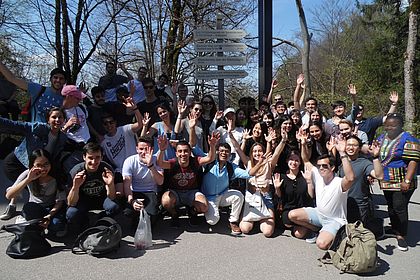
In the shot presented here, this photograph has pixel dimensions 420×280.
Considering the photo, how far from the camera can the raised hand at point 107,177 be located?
4027 millimetres

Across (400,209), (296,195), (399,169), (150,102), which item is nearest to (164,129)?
(150,102)

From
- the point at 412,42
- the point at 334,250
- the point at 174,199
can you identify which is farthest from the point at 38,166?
the point at 412,42

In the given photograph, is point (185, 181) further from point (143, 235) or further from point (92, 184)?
point (92, 184)

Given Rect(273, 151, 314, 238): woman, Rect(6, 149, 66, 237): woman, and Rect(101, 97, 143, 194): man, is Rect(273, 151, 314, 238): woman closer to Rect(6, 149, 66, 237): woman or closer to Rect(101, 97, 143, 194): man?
A: Rect(101, 97, 143, 194): man

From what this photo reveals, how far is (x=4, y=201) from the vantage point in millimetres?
5438

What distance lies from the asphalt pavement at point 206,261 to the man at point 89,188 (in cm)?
36

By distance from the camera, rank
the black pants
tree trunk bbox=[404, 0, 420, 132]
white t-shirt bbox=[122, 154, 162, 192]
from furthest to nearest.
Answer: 1. tree trunk bbox=[404, 0, 420, 132]
2. white t-shirt bbox=[122, 154, 162, 192]
3. the black pants

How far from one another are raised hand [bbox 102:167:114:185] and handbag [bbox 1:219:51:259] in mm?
838

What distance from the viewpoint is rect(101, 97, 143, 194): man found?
15.8 ft

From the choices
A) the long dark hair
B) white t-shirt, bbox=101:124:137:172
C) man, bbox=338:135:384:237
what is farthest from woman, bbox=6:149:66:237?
man, bbox=338:135:384:237

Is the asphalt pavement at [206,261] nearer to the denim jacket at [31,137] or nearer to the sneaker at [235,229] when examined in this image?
the sneaker at [235,229]

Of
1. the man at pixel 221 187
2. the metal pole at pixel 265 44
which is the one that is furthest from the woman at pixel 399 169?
the metal pole at pixel 265 44

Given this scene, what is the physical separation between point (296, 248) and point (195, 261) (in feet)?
3.92

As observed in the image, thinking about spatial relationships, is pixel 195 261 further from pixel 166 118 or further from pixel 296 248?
pixel 166 118
